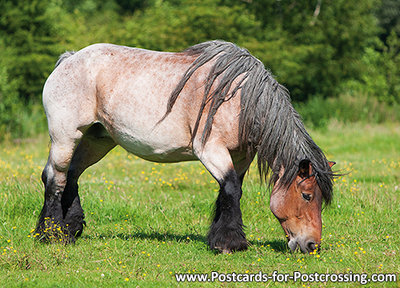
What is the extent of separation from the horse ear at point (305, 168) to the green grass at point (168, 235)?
58 centimetres

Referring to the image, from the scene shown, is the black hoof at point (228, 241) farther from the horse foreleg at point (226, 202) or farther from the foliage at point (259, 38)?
the foliage at point (259, 38)

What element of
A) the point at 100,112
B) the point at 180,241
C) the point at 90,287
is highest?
the point at 100,112

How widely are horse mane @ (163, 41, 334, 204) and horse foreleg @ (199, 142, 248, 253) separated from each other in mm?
207

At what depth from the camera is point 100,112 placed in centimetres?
557

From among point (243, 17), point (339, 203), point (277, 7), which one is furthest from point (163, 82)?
point (277, 7)

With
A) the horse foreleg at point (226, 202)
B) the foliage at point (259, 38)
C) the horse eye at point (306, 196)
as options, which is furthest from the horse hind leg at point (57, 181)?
the foliage at point (259, 38)

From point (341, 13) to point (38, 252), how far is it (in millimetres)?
22379

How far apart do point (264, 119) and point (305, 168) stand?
60cm

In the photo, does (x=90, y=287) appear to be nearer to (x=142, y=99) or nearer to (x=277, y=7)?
(x=142, y=99)

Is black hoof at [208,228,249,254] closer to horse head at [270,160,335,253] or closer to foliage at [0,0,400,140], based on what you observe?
horse head at [270,160,335,253]

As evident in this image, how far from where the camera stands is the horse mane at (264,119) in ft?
15.9

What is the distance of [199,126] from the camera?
5.05m

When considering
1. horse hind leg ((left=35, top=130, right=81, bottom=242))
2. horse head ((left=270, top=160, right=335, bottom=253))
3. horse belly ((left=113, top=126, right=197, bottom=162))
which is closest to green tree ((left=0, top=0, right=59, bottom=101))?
horse hind leg ((left=35, top=130, right=81, bottom=242))

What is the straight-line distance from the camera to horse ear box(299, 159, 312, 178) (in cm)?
474
